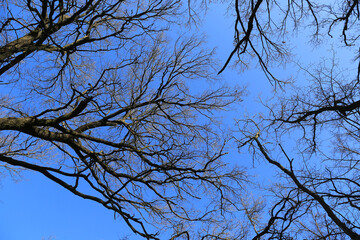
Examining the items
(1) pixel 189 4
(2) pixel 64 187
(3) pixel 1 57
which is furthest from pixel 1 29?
(1) pixel 189 4

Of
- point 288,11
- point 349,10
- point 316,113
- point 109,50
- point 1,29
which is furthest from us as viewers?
point 109,50

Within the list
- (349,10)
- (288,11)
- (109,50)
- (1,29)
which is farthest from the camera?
(109,50)

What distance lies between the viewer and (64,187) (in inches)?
197

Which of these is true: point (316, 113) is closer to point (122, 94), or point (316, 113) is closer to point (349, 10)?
point (349, 10)

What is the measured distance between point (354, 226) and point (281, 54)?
10.8 ft

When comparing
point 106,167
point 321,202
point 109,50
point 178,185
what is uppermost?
point 109,50

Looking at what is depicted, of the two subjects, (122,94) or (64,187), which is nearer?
(64,187)

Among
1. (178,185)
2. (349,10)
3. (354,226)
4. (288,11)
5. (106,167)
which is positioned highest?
(288,11)

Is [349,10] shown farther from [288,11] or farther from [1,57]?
[1,57]

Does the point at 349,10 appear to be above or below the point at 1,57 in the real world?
below

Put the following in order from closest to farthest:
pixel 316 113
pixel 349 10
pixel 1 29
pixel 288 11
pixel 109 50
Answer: pixel 349 10 → pixel 288 11 → pixel 1 29 → pixel 316 113 → pixel 109 50

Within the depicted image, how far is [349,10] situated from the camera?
4.25 m

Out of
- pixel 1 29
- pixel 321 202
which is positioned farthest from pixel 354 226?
pixel 1 29

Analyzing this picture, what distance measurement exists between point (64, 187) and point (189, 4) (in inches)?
171
